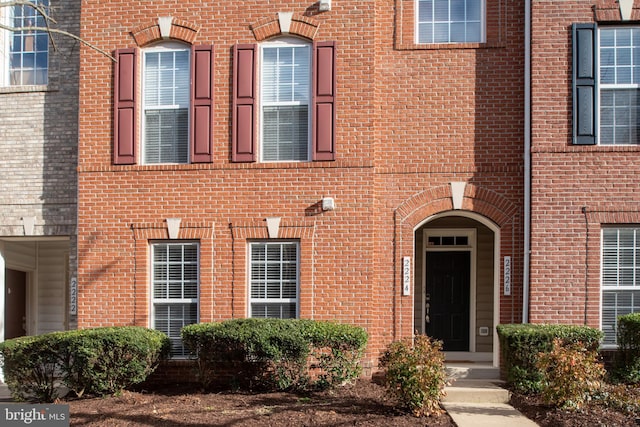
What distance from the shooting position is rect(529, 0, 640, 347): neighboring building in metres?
11.5

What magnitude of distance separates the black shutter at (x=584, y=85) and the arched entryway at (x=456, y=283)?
301cm

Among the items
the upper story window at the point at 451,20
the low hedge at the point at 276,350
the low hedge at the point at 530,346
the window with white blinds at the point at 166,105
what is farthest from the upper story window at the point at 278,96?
the low hedge at the point at 530,346

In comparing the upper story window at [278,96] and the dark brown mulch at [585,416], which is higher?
the upper story window at [278,96]

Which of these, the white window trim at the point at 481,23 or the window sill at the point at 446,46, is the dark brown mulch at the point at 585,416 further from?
the white window trim at the point at 481,23

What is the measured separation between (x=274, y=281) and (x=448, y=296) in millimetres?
3937

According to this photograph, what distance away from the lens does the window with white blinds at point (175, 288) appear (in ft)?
39.7

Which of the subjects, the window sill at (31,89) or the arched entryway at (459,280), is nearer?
the window sill at (31,89)

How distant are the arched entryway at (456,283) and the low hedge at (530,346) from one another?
3153 millimetres

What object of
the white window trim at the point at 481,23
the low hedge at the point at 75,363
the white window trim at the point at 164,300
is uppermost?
the white window trim at the point at 481,23

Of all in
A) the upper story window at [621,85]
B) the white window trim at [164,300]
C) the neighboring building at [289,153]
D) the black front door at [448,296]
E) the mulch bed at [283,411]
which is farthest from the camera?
the black front door at [448,296]

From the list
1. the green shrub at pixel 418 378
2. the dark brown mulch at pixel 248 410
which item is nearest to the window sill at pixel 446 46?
the green shrub at pixel 418 378

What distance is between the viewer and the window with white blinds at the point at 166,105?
12250 millimetres

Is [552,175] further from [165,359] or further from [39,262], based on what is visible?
[39,262]

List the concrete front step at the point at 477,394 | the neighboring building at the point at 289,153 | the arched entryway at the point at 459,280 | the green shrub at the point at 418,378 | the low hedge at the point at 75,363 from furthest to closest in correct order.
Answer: the arched entryway at the point at 459,280
the neighboring building at the point at 289,153
the low hedge at the point at 75,363
the concrete front step at the point at 477,394
the green shrub at the point at 418,378
